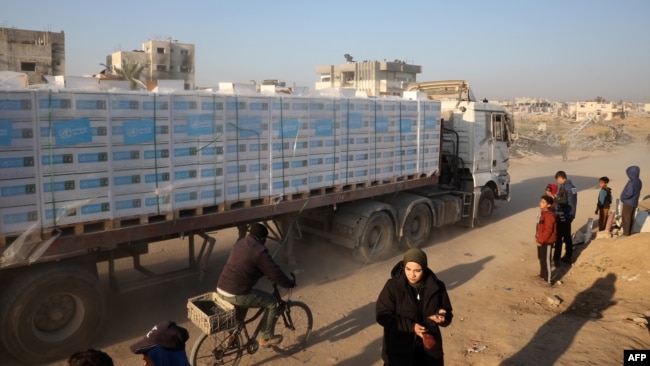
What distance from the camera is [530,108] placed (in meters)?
117

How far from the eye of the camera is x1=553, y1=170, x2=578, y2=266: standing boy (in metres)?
9.22

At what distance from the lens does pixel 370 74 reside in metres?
70.3

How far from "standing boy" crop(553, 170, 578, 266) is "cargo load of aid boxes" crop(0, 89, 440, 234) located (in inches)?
151

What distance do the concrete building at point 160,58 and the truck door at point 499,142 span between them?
53435 millimetres

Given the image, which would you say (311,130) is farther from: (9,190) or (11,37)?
(11,37)

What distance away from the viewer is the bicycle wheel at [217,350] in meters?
4.81

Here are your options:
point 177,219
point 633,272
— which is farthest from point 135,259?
point 633,272

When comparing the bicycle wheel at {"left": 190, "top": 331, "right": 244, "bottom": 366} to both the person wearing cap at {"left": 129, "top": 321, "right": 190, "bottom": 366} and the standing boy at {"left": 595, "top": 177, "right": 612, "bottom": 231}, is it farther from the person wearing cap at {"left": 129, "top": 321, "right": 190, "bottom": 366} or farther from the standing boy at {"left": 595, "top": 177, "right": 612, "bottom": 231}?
the standing boy at {"left": 595, "top": 177, "right": 612, "bottom": 231}

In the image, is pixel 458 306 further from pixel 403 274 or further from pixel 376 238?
pixel 403 274

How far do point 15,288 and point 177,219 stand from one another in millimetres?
1903

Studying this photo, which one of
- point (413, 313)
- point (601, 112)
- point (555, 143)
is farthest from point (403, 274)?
point (601, 112)

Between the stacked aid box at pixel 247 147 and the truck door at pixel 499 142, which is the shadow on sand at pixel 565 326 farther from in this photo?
the truck door at pixel 499 142

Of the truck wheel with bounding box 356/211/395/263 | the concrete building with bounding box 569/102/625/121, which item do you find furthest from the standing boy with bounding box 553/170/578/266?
the concrete building with bounding box 569/102/625/121

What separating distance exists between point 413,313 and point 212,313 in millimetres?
2293
